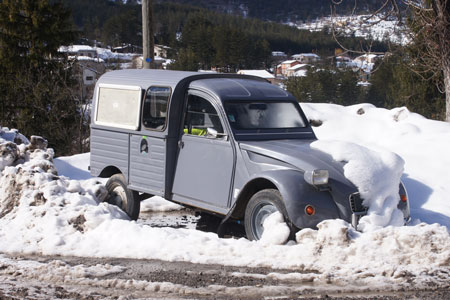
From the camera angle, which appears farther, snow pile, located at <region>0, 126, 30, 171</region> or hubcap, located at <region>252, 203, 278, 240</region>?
snow pile, located at <region>0, 126, 30, 171</region>

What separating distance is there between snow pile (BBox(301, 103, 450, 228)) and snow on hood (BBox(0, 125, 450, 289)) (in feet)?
8.56

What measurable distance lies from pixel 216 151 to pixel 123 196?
6.43 ft

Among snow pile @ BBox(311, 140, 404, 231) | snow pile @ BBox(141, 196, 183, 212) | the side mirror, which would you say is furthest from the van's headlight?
snow pile @ BBox(141, 196, 183, 212)

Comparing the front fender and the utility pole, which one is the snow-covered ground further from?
the utility pole

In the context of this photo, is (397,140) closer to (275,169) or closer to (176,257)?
(275,169)

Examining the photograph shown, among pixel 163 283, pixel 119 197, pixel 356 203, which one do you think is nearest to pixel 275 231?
pixel 356 203

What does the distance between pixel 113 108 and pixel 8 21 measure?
3405 centimetres

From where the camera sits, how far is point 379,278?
5.58 m

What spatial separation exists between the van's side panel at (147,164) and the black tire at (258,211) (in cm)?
162

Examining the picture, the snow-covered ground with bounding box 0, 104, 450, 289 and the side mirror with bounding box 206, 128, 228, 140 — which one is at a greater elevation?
the side mirror with bounding box 206, 128, 228, 140

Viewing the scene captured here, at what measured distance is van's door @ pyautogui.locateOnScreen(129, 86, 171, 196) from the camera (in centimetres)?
809

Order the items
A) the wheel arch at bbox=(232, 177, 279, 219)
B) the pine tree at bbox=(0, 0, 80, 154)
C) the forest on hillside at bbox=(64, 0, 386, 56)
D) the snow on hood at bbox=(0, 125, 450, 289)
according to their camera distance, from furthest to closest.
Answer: the forest on hillside at bbox=(64, 0, 386, 56) < the pine tree at bbox=(0, 0, 80, 154) < the wheel arch at bbox=(232, 177, 279, 219) < the snow on hood at bbox=(0, 125, 450, 289)

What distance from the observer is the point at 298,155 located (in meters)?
7.02

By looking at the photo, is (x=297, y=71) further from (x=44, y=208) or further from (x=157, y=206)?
(x=44, y=208)
